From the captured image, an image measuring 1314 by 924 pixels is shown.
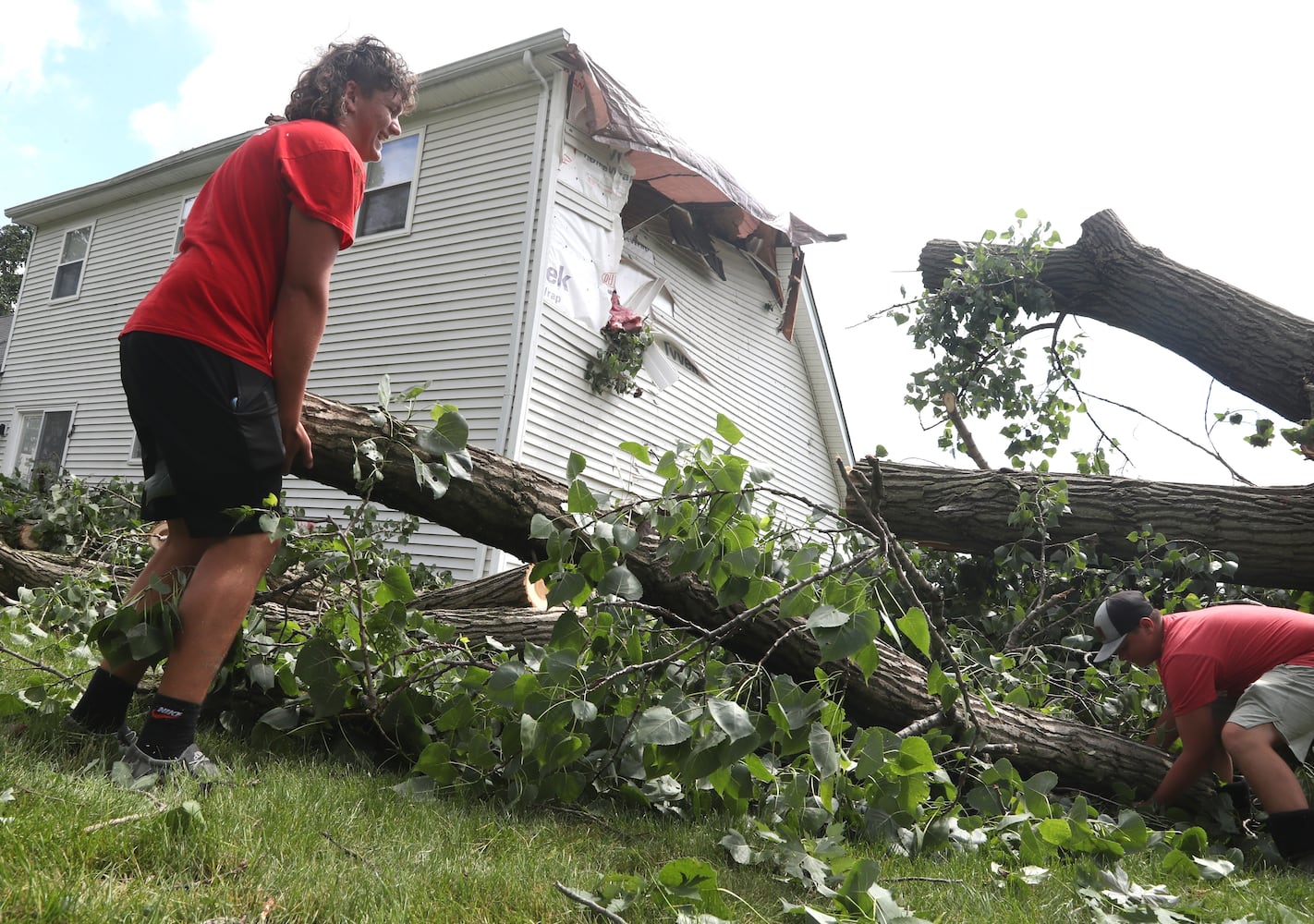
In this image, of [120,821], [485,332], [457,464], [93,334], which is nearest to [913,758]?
[457,464]

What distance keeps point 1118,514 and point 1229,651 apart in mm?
1311

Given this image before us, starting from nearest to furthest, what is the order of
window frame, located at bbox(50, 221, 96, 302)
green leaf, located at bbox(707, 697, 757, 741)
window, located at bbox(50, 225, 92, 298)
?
green leaf, located at bbox(707, 697, 757, 741), window frame, located at bbox(50, 221, 96, 302), window, located at bbox(50, 225, 92, 298)

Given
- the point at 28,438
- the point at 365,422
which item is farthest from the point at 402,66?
the point at 28,438

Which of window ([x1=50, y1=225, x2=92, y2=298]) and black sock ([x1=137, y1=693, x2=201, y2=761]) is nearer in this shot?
black sock ([x1=137, y1=693, x2=201, y2=761])

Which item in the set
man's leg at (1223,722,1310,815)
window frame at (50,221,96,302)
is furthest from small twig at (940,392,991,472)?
window frame at (50,221,96,302)

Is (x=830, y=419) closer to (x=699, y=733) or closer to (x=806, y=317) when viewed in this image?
(x=806, y=317)

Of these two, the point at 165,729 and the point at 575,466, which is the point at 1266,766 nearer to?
the point at 575,466

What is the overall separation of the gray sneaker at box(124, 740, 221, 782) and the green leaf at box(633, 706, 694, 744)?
1.07 meters

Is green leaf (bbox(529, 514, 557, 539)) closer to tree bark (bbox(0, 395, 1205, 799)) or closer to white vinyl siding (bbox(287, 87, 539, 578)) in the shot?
tree bark (bbox(0, 395, 1205, 799))

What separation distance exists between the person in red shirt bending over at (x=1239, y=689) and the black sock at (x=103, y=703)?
3667 mm

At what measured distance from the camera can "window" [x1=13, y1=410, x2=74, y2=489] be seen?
47.4 feet

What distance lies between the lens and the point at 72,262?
1538 centimetres

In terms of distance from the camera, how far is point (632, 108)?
10.0 m

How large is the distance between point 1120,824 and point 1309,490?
2.99m
